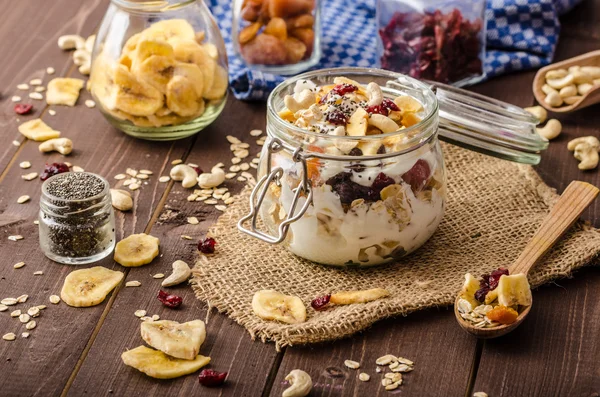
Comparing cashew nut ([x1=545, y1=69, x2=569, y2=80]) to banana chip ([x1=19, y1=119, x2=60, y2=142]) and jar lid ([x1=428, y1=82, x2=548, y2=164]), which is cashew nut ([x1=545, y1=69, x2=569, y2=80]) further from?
banana chip ([x1=19, y1=119, x2=60, y2=142])

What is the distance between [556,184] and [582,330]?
45 cm

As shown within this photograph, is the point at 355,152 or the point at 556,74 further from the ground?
the point at 355,152

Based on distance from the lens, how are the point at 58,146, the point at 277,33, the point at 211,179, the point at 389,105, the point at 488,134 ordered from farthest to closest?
the point at 277,33, the point at 58,146, the point at 211,179, the point at 488,134, the point at 389,105

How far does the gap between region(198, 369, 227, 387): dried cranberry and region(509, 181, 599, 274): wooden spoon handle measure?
489 mm

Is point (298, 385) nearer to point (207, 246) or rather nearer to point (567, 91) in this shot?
point (207, 246)

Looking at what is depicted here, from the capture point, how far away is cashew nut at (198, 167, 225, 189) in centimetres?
167

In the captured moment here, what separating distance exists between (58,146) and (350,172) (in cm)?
74

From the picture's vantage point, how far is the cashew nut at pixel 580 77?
189 cm

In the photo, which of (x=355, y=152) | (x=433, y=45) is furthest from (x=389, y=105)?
(x=433, y=45)

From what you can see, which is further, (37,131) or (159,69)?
(37,131)

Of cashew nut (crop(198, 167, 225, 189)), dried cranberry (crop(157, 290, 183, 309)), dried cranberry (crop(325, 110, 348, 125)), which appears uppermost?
dried cranberry (crop(325, 110, 348, 125))

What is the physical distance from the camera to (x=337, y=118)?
4.39 ft

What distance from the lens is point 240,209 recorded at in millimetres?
1606

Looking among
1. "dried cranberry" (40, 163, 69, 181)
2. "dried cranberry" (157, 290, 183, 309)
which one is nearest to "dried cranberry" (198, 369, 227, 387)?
"dried cranberry" (157, 290, 183, 309)
